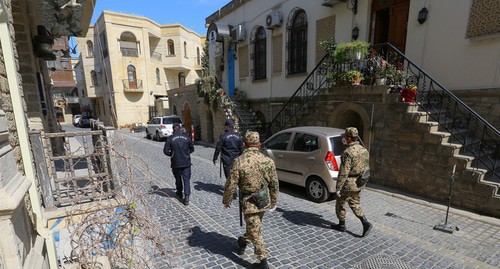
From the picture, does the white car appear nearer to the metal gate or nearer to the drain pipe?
the metal gate

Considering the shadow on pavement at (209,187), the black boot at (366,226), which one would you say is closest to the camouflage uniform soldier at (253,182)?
the black boot at (366,226)

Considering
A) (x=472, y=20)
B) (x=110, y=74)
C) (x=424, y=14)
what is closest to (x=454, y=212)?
(x=472, y=20)

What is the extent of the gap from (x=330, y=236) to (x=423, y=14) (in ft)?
21.3

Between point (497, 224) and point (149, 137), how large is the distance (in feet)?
58.9

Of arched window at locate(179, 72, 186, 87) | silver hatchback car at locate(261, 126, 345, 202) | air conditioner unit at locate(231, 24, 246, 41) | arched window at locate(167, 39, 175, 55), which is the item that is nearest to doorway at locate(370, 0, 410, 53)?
silver hatchback car at locate(261, 126, 345, 202)

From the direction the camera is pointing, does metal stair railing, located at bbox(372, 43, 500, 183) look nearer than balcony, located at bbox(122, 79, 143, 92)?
Yes

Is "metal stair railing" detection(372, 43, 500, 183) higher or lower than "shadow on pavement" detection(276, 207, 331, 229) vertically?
higher

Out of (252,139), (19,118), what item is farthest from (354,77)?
(19,118)

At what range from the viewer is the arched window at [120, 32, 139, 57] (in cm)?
2542

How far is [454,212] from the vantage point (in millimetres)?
4871

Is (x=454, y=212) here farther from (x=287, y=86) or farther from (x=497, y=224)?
(x=287, y=86)

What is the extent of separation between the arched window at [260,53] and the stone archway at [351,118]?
5566 mm

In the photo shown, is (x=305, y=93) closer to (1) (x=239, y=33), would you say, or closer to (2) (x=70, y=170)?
(1) (x=239, y=33)

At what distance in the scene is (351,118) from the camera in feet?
25.9
